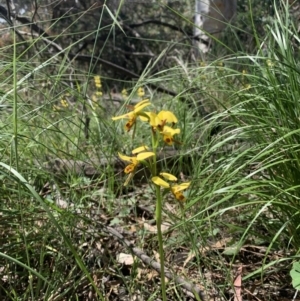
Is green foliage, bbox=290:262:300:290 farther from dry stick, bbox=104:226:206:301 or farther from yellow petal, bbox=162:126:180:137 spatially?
yellow petal, bbox=162:126:180:137

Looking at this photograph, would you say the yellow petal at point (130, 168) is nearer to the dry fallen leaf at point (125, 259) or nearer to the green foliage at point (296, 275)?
the green foliage at point (296, 275)

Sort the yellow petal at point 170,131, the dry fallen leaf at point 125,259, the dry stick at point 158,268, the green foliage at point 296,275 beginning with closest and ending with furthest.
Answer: the yellow petal at point 170,131 → the green foliage at point 296,275 → the dry stick at point 158,268 → the dry fallen leaf at point 125,259

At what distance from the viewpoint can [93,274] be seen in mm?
1617

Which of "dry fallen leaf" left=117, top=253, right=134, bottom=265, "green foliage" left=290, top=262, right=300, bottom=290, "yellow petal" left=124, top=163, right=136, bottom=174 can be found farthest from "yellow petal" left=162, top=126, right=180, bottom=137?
"dry fallen leaf" left=117, top=253, right=134, bottom=265

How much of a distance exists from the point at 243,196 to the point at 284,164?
0.73 feet

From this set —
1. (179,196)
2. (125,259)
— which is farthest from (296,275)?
(125,259)

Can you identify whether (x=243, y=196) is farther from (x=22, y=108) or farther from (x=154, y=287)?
(x=22, y=108)

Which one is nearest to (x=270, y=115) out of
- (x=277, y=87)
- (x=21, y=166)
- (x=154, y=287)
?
(x=277, y=87)

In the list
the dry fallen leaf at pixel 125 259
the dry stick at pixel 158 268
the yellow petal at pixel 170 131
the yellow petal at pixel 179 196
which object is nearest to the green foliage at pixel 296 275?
the dry stick at pixel 158 268

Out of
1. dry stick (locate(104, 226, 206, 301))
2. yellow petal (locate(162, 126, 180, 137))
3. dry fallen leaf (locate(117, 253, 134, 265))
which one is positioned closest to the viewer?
yellow petal (locate(162, 126, 180, 137))

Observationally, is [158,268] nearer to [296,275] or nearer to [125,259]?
[125,259]

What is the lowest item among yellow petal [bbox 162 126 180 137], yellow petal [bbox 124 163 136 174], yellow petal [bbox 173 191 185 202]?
yellow petal [bbox 173 191 185 202]

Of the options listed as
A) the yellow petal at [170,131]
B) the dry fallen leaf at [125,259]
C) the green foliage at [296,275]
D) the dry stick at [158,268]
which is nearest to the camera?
the yellow petal at [170,131]

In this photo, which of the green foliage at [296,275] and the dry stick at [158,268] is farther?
the dry stick at [158,268]
